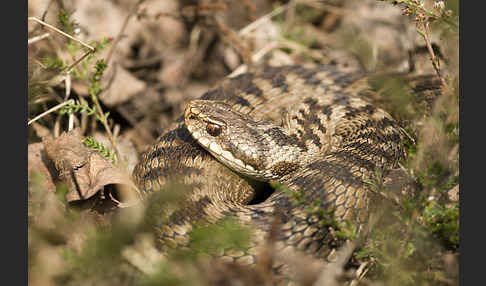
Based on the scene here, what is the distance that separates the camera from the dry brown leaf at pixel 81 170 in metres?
3.54

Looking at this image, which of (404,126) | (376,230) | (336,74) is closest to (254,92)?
(336,74)

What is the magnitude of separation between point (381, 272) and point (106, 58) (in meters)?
3.84

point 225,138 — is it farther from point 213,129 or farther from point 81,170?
point 81,170

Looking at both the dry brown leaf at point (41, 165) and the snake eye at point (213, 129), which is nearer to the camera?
the dry brown leaf at point (41, 165)

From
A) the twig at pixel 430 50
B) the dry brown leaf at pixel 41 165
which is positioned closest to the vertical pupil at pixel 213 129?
the dry brown leaf at pixel 41 165

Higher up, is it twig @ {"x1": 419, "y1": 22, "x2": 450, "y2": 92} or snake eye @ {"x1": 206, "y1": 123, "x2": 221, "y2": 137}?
twig @ {"x1": 419, "y1": 22, "x2": 450, "y2": 92}

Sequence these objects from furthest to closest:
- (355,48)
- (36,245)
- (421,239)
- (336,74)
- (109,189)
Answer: (355,48) < (336,74) < (109,189) < (421,239) < (36,245)

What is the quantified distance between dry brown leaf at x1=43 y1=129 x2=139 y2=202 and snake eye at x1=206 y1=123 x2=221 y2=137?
81cm

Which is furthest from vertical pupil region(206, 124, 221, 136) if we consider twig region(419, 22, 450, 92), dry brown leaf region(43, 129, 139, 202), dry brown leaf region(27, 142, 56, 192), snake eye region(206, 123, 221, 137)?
twig region(419, 22, 450, 92)

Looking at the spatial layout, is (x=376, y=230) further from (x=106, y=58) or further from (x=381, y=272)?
(x=106, y=58)

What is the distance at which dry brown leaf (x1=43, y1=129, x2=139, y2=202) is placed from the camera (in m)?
3.54

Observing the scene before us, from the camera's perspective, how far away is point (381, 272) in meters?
3.08

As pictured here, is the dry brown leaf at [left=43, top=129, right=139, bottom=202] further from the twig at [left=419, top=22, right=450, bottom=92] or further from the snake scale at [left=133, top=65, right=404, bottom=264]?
the twig at [left=419, top=22, right=450, bottom=92]

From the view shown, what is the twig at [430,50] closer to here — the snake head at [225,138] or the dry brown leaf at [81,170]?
the snake head at [225,138]
